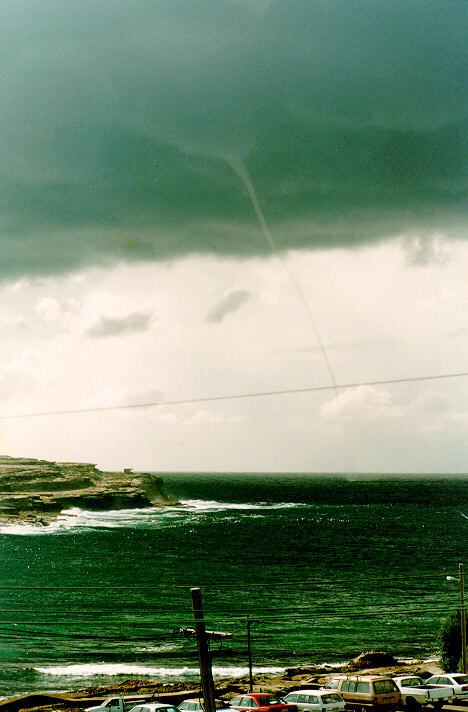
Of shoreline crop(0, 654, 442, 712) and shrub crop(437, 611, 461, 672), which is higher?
shrub crop(437, 611, 461, 672)

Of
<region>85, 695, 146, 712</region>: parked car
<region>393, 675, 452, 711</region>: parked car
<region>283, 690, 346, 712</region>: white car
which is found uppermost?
<region>283, 690, 346, 712</region>: white car

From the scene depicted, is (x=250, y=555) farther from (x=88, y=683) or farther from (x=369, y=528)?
(x=88, y=683)

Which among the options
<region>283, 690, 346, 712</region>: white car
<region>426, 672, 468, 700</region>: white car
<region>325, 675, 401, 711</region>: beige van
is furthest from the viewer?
<region>426, 672, 468, 700</region>: white car

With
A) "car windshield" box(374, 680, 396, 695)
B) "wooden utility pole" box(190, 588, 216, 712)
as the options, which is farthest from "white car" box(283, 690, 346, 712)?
"wooden utility pole" box(190, 588, 216, 712)

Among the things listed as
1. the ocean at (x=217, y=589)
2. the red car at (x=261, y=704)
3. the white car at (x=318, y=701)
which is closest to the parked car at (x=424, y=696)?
the white car at (x=318, y=701)

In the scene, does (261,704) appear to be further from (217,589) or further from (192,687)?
(217,589)

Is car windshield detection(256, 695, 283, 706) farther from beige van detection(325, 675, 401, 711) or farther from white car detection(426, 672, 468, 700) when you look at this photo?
white car detection(426, 672, 468, 700)
